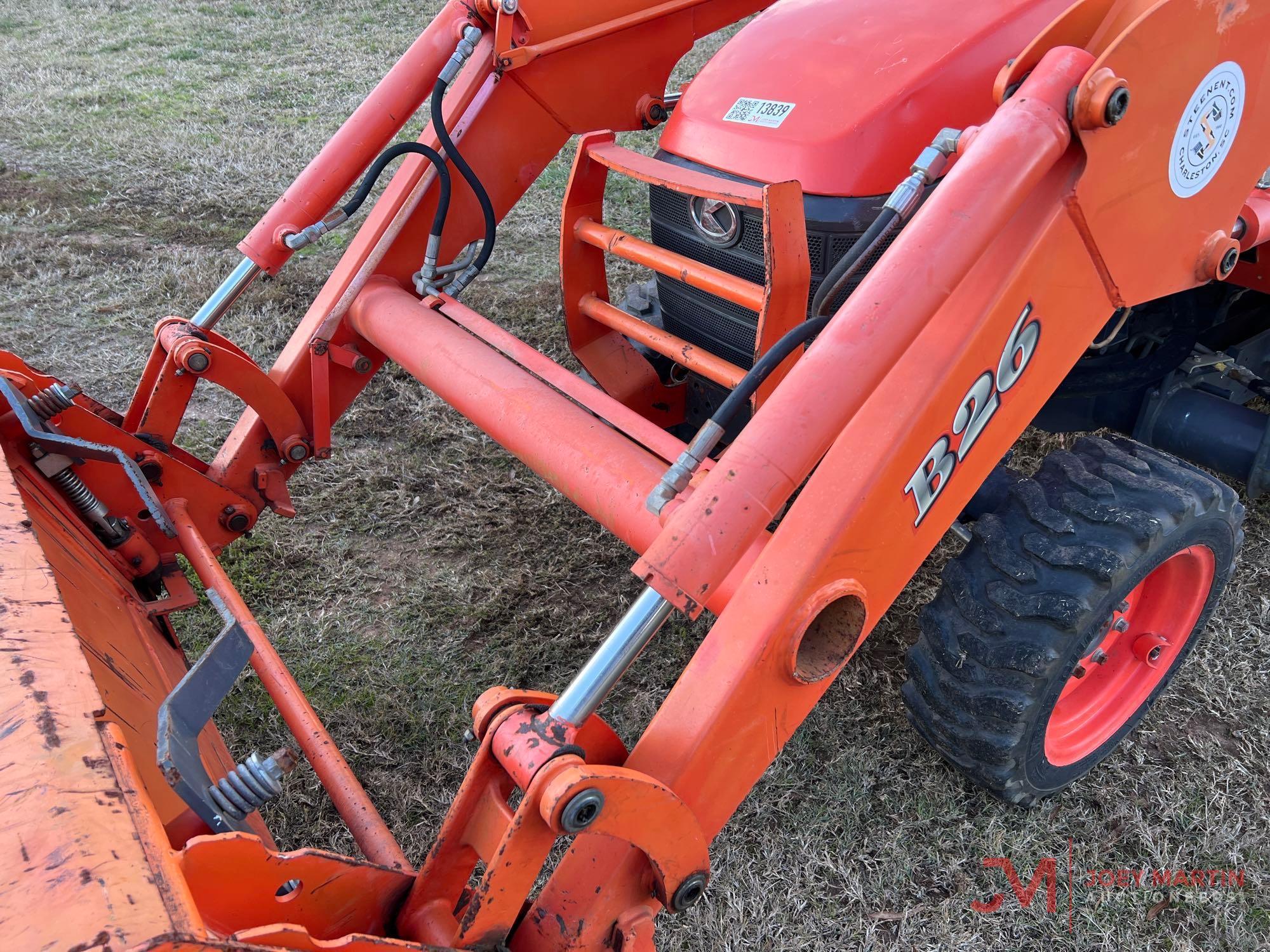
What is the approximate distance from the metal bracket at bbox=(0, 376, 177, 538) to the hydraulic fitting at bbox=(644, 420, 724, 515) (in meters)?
1.33

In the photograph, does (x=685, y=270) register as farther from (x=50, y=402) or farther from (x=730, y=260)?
(x=50, y=402)

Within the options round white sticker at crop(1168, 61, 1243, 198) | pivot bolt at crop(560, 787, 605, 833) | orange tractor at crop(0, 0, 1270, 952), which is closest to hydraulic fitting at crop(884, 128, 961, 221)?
orange tractor at crop(0, 0, 1270, 952)

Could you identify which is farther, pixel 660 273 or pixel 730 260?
pixel 660 273

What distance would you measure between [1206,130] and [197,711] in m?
1.89

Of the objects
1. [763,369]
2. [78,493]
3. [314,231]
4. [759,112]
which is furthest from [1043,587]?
[78,493]

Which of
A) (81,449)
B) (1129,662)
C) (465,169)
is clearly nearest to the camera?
(81,449)

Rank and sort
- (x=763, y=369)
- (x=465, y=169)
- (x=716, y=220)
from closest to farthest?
(x=763, y=369)
(x=716, y=220)
(x=465, y=169)

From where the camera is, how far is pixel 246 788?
53.9 inches

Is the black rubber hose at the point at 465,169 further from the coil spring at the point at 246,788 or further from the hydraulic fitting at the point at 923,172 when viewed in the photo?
the coil spring at the point at 246,788

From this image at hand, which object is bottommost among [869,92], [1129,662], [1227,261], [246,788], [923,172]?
[1129,662]

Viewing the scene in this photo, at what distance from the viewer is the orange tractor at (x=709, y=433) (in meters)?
1.25

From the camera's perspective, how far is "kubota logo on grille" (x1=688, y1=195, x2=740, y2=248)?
2178 mm

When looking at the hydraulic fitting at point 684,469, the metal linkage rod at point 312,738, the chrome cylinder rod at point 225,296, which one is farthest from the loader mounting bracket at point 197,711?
the chrome cylinder rod at point 225,296

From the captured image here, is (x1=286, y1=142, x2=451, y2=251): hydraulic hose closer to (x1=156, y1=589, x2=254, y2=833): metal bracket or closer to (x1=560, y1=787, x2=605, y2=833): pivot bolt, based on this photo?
(x1=156, y1=589, x2=254, y2=833): metal bracket
